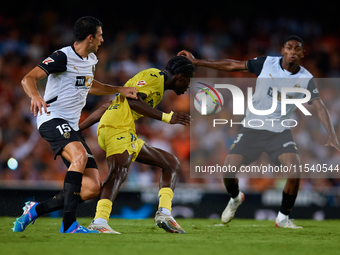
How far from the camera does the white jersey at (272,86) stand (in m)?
6.76

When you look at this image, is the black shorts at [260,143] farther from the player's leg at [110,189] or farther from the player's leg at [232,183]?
the player's leg at [110,189]

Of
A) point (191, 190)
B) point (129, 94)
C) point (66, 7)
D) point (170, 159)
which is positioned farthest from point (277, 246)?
point (66, 7)

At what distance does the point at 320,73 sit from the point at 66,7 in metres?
8.08

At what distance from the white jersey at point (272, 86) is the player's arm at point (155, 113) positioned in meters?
2.01

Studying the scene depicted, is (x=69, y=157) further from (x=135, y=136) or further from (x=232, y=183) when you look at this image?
(x=232, y=183)

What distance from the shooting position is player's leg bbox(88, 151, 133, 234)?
16.6ft

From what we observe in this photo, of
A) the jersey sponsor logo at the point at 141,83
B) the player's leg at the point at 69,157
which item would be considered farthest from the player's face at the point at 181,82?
the player's leg at the point at 69,157

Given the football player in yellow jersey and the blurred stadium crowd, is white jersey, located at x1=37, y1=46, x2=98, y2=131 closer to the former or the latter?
the football player in yellow jersey

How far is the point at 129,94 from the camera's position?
→ 17.8 feet

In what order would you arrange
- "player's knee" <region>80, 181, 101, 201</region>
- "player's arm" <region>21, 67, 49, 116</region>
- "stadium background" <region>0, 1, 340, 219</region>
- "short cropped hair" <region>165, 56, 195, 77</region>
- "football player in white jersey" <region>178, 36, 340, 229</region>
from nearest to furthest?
"player's arm" <region>21, 67, 49, 116</region>
"player's knee" <region>80, 181, 101, 201</region>
"short cropped hair" <region>165, 56, 195, 77</region>
"football player in white jersey" <region>178, 36, 340, 229</region>
"stadium background" <region>0, 1, 340, 219</region>

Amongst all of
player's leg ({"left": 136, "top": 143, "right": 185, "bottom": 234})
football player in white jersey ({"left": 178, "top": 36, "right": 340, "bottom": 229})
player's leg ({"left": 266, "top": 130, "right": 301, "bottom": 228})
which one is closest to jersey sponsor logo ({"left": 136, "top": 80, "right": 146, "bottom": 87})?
player's leg ({"left": 136, "top": 143, "right": 185, "bottom": 234})

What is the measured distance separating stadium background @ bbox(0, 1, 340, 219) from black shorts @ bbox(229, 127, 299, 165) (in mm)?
2358

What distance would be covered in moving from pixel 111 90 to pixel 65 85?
69 centimetres

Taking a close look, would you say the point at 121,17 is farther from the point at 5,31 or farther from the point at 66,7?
the point at 5,31
